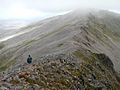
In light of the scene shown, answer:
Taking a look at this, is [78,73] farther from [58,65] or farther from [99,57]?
[99,57]

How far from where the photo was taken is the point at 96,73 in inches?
4311

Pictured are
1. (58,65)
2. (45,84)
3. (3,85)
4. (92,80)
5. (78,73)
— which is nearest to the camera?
(3,85)

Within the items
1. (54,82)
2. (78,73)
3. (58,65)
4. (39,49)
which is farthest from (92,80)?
(39,49)

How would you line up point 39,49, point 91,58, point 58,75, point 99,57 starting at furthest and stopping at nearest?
point 39,49 → point 99,57 → point 91,58 → point 58,75

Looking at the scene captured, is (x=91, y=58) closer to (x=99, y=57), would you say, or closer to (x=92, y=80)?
(x=99, y=57)

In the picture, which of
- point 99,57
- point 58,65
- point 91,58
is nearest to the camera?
point 58,65

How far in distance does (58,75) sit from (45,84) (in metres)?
9.85

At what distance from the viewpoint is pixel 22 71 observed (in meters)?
67.6

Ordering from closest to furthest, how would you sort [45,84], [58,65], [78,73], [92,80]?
[45,84] → [58,65] → [78,73] → [92,80]

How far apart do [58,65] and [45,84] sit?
1689cm

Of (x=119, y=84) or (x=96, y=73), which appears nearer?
(x=96, y=73)

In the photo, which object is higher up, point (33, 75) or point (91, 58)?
point (33, 75)

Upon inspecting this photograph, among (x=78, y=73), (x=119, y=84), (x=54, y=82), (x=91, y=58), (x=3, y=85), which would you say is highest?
(x=3, y=85)

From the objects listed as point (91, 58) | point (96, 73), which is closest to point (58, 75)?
point (96, 73)
